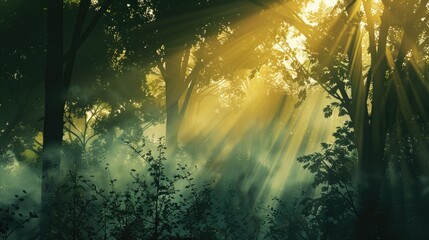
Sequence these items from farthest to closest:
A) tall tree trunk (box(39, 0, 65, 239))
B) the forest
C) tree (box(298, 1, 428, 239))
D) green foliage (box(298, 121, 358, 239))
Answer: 1. tree (box(298, 1, 428, 239))
2. tall tree trunk (box(39, 0, 65, 239))
3. green foliage (box(298, 121, 358, 239))
4. the forest

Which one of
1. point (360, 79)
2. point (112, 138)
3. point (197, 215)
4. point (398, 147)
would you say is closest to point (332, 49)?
point (360, 79)

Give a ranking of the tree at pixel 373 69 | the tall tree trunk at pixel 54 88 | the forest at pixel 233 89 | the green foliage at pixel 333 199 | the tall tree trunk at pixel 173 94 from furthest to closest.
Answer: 1. the tall tree trunk at pixel 173 94
2. the tree at pixel 373 69
3. the tall tree trunk at pixel 54 88
4. the green foliage at pixel 333 199
5. the forest at pixel 233 89

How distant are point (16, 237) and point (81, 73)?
29.7 ft

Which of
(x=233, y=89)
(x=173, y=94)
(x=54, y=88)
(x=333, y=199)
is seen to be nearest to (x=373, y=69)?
(x=333, y=199)

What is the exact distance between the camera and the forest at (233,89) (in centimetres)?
733

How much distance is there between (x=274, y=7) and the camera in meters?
10.3

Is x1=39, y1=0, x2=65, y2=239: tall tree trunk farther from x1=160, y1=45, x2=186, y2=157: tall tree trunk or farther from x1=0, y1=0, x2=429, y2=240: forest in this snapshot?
x1=160, y1=45, x2=186, y2=157: tall tree trunk

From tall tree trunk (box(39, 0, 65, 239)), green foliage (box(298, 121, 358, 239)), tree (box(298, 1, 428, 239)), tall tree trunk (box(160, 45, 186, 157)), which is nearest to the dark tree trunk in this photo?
tall tree trunk (box(160, 45, 186, 157))

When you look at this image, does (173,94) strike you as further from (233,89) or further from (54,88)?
(54,88)

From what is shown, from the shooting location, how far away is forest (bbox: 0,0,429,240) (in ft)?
24.0

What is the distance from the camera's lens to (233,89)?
28266 mm

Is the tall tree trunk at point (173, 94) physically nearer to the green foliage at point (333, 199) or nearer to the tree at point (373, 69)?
the tree at point (373, 69)

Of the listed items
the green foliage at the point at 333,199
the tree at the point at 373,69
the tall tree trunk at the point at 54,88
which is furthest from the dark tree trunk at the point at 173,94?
the green foliage at the point at 333,199

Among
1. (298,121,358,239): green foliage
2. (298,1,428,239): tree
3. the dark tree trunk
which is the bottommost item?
(298,121,358,239): green foliage
